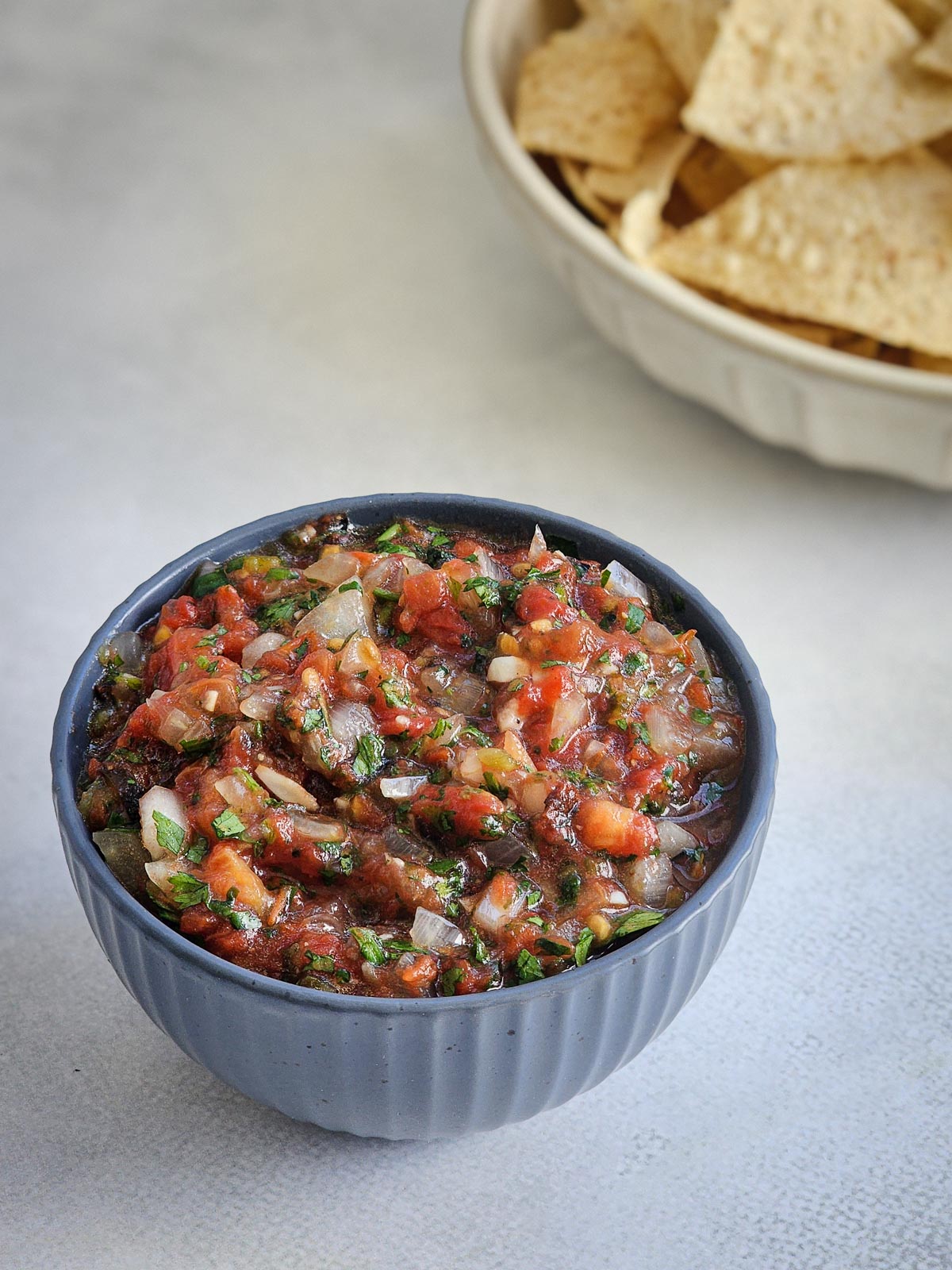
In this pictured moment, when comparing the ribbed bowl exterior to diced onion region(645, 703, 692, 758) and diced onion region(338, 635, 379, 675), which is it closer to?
diced onion region(645, 703, 692, 758)

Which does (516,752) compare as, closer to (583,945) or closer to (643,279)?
(583,945)

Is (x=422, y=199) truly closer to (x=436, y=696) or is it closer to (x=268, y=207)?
(x=268, y=207)

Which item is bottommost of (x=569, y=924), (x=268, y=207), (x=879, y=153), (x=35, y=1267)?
(x=35, y=1267)

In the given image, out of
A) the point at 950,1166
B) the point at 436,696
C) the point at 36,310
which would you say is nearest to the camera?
the point at 436,696

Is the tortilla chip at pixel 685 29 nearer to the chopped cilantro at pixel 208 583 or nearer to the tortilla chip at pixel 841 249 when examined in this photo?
the tortilla chip at pixel 841 249

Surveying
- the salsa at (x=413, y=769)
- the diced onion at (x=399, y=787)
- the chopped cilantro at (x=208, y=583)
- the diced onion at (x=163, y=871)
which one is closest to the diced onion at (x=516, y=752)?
the salsa at (x=413, y=769)

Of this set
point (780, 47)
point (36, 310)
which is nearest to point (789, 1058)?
point (780, 47)

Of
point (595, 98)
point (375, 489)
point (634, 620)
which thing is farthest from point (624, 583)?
point (595, 98)

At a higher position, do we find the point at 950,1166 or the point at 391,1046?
the point at 391,1046
